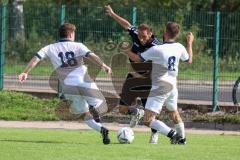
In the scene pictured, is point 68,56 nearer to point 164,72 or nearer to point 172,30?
point 164,72

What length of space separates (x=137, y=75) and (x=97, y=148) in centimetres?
367

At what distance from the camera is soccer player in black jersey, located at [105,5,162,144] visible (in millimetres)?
15242

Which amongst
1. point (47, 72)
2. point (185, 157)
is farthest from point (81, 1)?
point (185, 157)

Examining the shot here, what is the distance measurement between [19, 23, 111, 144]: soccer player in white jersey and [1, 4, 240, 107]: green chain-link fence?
597 centimetres

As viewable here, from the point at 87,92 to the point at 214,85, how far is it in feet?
24.4

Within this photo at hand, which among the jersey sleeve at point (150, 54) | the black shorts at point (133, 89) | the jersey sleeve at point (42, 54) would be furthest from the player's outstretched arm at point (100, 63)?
the black shorts at point (133, 89)

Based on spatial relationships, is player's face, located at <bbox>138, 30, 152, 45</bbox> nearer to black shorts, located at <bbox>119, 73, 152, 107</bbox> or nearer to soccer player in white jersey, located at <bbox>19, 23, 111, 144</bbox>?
black shorts, located at <bbox>119, 73, 152, 107</bbox>

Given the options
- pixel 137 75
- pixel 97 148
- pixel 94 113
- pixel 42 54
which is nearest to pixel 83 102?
pixel 94 113

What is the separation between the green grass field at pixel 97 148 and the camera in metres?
11.9

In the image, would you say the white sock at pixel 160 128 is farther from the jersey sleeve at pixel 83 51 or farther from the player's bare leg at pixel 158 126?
the jersey sleeve at pixel 83 51

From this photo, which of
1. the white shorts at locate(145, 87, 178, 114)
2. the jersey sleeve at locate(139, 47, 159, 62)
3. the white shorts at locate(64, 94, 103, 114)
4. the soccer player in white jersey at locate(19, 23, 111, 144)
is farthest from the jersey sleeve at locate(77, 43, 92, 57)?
the white shorts at locate(145, 87, 178, 114)

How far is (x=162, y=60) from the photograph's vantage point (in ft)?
46.2

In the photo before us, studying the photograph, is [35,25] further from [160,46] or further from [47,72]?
[160,46]

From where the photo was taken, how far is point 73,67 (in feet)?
47.3
